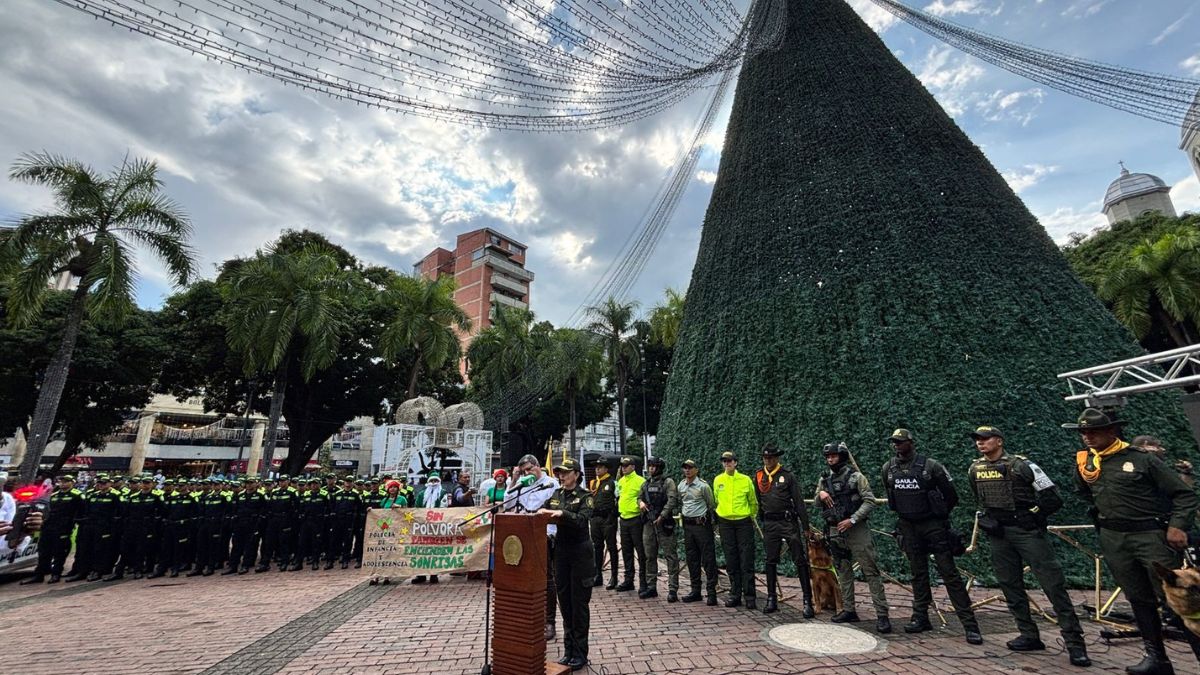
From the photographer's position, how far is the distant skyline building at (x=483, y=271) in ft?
224

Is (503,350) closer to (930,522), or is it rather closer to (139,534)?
(139,534)

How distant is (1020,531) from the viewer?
4.96 metres

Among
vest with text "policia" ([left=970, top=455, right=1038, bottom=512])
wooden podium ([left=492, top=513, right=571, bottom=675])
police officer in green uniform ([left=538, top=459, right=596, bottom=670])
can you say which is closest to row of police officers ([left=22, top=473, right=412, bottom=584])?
police officer in green uniform ([left=538, top=459, right=596, bottom=670])

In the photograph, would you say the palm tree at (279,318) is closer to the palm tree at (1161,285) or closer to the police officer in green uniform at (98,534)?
the police officer in green uniform at (98,534)

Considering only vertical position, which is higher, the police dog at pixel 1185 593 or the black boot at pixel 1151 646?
the police dog at pixel 1185 593

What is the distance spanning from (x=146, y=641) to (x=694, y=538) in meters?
6.59

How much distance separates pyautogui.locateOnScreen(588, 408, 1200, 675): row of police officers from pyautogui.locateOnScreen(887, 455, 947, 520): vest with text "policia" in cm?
1

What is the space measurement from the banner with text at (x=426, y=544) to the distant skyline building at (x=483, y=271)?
57.9m

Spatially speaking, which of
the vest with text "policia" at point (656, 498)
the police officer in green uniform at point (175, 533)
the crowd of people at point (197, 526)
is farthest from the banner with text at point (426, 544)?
the police officer in green uniform at point (175, 533)

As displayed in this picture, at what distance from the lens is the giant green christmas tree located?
27.8 ft

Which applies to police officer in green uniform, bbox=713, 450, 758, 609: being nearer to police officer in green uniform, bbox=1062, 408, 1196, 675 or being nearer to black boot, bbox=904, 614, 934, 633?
black boot, bbox=904, 614, 934, 633

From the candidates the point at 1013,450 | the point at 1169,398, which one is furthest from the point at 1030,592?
the point at 1169,398

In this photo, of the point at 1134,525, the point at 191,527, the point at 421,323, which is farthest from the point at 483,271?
the point at 1134,525

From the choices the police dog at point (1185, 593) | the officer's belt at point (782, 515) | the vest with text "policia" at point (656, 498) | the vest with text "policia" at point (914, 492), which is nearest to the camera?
the police dog at point (1185, 593)
